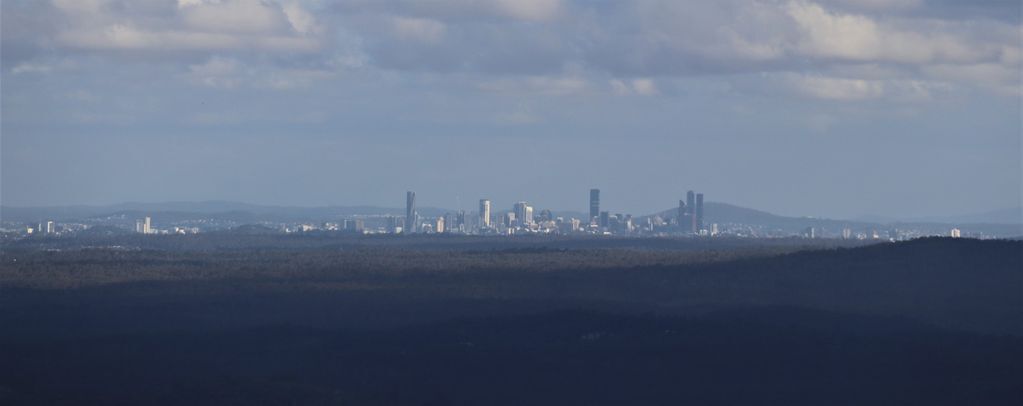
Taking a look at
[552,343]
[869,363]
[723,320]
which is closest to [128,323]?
[552,343]

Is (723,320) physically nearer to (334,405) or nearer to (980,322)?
(980,322)

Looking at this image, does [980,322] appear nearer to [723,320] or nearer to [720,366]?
[723,320]

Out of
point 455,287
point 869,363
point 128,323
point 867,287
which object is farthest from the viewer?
point 455,287

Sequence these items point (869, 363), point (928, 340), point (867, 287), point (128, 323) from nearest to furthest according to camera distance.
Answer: point (869, 363), point (928, 340), point (128, 323), point (867, 287)

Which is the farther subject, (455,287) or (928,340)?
(455,287)

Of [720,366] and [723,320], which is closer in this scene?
[720,366]

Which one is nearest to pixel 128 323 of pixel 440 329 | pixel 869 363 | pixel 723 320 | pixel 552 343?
pixel 440 329

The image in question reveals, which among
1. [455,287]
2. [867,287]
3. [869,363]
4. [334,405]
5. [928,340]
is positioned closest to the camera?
[334,405]

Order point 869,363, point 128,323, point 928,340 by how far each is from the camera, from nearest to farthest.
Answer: point 869,363 < point 928,340 < point 128,323

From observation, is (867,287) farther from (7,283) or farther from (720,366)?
(7,283)
